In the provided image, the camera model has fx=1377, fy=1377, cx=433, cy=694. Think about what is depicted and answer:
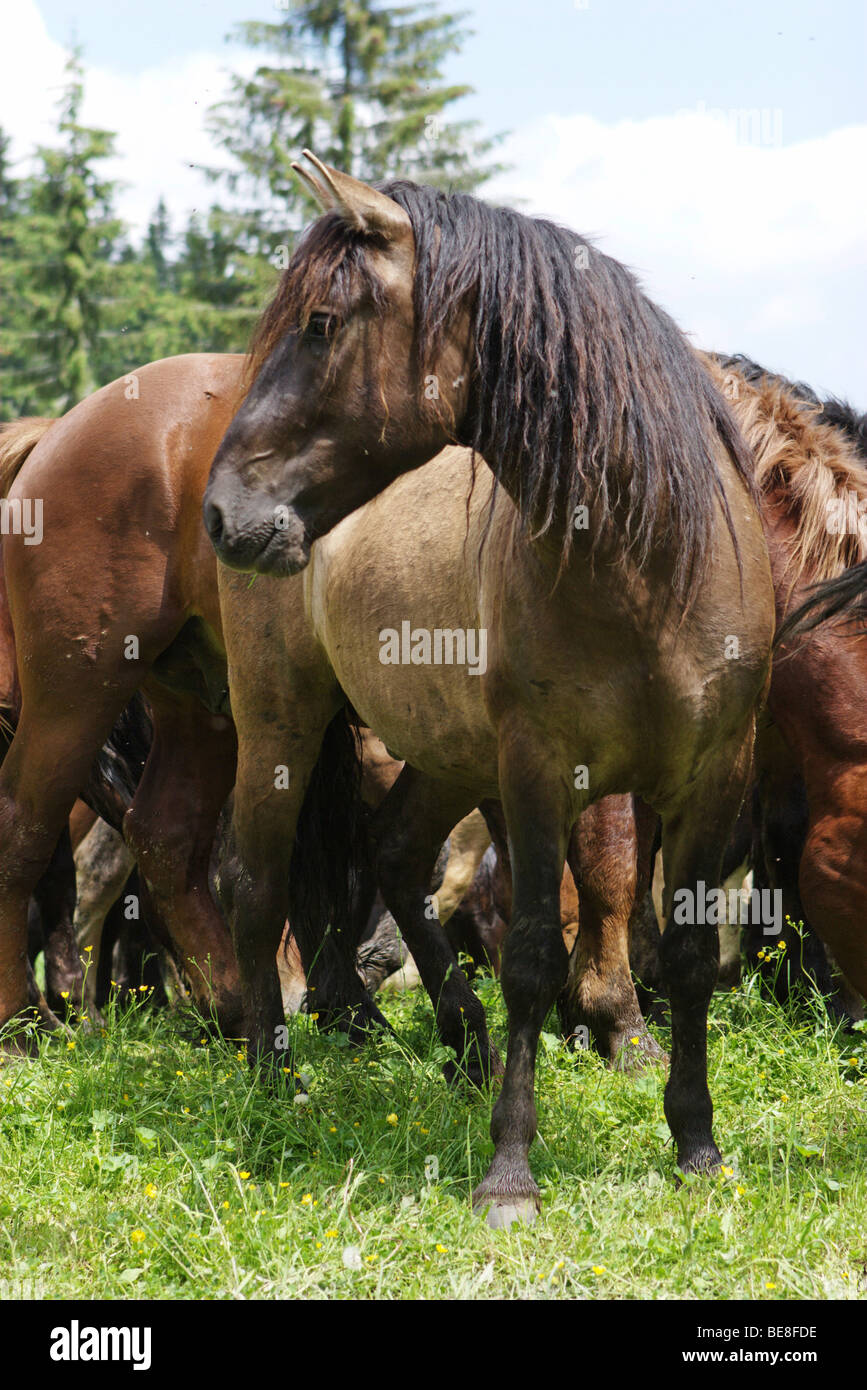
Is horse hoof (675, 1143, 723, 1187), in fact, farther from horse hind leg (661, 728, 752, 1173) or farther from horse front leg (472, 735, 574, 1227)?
horse front leg (472, 735, 574, 1227)

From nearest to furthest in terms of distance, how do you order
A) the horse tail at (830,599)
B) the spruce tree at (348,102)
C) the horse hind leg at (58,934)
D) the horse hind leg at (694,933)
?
the horse hind leg at (694,933) < the horse tail at (830,599) < the horse hind leg at (58,934) < the spruce tree at (348,102)

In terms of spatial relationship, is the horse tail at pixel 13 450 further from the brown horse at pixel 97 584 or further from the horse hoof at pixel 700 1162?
the horse hoof at pixel 700 1162

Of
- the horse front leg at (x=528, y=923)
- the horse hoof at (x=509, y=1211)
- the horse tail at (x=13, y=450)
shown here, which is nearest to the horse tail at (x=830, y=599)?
the horse front leg at (x=528, y=923)

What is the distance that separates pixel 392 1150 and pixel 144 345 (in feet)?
91.7

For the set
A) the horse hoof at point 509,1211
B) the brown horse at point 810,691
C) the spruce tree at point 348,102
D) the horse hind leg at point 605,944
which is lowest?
the horse hoof at point 509,1211

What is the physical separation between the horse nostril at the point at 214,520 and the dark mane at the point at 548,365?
47 cm

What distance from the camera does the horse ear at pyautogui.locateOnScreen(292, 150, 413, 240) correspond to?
339 cm

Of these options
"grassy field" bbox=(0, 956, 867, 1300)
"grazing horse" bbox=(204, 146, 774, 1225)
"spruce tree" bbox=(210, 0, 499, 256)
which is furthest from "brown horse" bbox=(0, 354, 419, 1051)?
"spruce tree" bbox=(210, 0, 499, 256)

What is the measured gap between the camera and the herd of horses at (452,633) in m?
3.49

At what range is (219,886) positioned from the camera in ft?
17.5

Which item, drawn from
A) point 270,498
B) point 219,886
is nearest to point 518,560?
point 270,498

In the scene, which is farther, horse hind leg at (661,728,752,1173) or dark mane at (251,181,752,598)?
horse hind leg at (661,728,752,1173)

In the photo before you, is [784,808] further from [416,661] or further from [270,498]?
[270,498]

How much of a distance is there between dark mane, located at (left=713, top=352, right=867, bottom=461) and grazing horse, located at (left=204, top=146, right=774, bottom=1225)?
1960 millimetres
